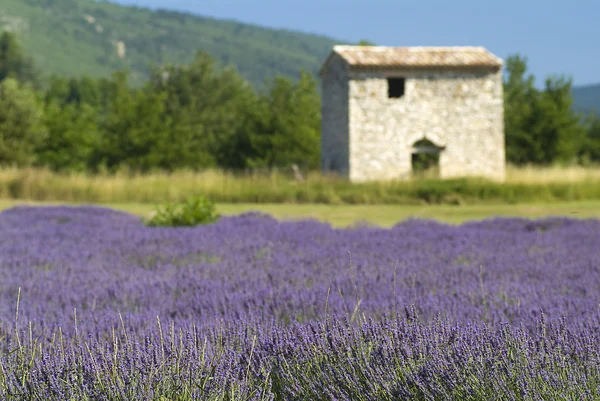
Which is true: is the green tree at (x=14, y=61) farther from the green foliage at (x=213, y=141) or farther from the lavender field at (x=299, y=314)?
the lavender field at (x=299, y=314)

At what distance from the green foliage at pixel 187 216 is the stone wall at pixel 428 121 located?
523 inches

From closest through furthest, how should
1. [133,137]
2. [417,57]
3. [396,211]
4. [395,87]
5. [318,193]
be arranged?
[396,211]
[318,193]
[417,57]
[395,87]
[133,137]

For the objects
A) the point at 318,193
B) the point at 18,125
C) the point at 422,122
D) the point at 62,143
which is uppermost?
the point at 18,125

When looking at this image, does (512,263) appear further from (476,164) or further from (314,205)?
(476,164)

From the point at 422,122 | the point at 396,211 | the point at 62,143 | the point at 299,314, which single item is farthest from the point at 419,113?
the point at 62,143

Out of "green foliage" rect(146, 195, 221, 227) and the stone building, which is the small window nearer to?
the stone building

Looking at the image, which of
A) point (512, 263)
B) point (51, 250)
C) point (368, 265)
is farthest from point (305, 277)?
point (51, 250)

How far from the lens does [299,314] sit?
15.9 ft

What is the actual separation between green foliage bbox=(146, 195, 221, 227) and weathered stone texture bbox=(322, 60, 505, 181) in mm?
13223

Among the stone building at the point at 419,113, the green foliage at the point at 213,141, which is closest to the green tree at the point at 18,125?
the green foliage at the point at 213,141

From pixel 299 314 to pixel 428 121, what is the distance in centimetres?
2237

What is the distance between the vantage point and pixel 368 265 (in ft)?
22.5

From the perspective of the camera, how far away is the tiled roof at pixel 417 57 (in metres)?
26.3

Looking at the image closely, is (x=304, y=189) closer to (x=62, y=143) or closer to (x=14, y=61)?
(x=62, y=143)
